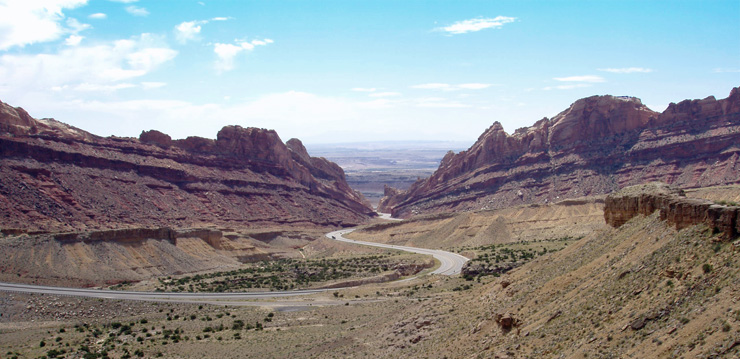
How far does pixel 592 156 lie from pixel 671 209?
385 feet

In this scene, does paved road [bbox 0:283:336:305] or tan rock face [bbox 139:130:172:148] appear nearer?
paved road [bbox 0:283:336:305]

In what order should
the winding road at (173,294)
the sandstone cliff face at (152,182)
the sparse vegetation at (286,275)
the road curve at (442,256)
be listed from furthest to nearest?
the sandstone cliff face at (152,182)
the road curve at (442,256)
the sparse vegetation at (286,275)
the winding road at (173,294)

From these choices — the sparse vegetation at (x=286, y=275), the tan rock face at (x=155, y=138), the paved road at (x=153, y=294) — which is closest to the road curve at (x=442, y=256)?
the sparse vegetation at (x=286, y=275)

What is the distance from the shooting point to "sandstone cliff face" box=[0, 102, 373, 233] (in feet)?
319

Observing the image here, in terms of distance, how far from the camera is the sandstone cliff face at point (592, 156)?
402ft

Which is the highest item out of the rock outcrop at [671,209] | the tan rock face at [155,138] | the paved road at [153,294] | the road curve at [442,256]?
the tan rock face at [155,138]

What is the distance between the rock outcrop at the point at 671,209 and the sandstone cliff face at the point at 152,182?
73.8 metres

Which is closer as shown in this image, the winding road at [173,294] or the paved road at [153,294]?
the winding road at [173,294]

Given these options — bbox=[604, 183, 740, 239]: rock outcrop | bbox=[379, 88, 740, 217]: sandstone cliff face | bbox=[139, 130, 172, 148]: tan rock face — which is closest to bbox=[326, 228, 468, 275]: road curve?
bbox=[379, 88, 740, 217]: sandstone cliff face

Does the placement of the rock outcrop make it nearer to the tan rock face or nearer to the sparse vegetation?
the sparse vegetation

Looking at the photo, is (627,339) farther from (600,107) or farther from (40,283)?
(600,107)

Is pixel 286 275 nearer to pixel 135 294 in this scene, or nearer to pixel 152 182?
pixel 135 294

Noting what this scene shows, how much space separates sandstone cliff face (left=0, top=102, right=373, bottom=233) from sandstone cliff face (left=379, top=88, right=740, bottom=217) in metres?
25.4

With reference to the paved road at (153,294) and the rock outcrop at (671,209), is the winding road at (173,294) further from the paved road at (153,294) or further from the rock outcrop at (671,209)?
the rock outcrop at (671,209)
